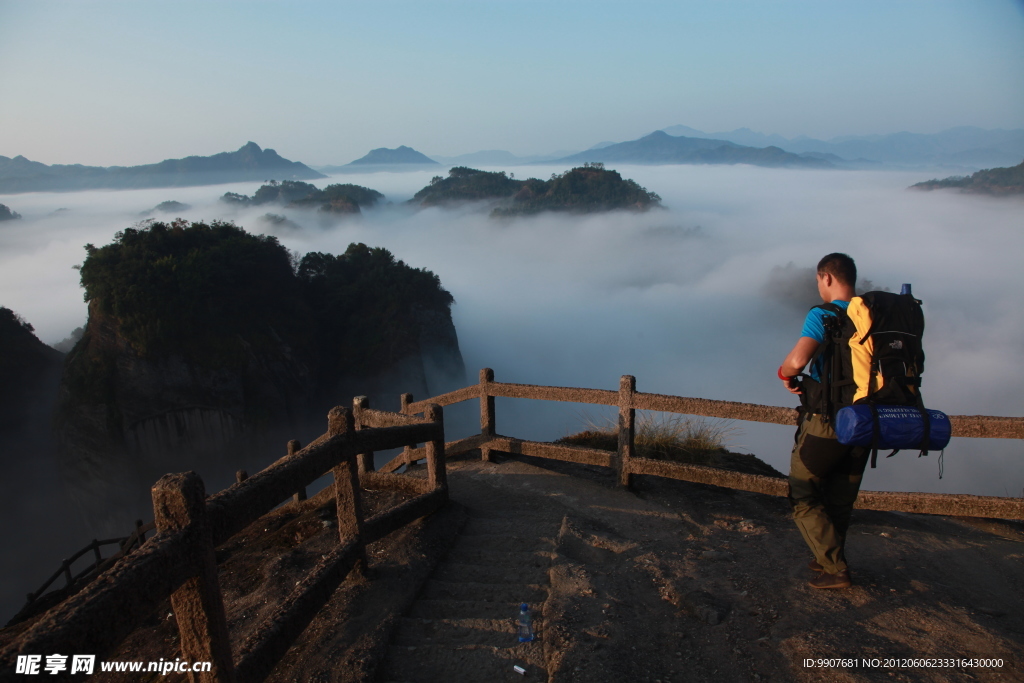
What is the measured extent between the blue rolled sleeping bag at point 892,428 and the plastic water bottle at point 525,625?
218 centimetres

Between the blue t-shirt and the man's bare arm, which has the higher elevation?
the blue t-shirt

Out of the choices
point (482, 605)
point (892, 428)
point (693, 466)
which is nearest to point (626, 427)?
point (693, 466)

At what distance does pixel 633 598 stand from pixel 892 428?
6.46 feet

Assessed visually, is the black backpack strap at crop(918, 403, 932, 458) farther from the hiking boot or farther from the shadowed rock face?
the shadowed rock face

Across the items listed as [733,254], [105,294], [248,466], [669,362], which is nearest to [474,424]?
[248,466]

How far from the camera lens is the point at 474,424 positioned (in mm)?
48438

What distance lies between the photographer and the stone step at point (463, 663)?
3.18 m

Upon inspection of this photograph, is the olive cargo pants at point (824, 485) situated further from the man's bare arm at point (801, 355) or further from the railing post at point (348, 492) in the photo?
the railing post at point (348, 492)

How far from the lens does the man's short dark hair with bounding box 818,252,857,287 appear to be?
3775 mm

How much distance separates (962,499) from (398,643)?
4624 millimetres

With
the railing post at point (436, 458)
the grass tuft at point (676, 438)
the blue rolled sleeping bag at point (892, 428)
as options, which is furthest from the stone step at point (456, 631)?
the grass tuft at point (676, 438)

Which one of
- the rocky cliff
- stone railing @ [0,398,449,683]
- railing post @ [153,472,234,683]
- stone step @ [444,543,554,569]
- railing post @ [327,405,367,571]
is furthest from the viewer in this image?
the rocky cliff

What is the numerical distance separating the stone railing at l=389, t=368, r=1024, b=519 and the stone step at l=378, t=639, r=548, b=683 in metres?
2.66

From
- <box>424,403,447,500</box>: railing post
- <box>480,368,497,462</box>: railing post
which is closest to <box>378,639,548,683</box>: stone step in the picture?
<box>424,403,447,500</box>: railing post
